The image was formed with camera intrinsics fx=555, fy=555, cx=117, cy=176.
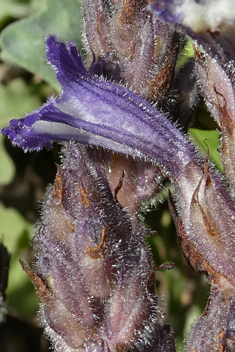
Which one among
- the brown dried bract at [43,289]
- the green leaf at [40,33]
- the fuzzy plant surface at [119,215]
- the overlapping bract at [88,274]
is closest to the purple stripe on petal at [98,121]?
the fuzzy plant surface at [119,215]

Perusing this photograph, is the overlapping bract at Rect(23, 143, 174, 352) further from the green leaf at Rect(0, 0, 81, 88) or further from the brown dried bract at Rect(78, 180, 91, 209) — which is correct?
the green leaf at Rect(0, 0, 81, 88)

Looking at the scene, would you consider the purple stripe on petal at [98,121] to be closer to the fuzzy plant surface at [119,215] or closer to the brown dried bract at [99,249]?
the fuzzy plant surface at [119,215]

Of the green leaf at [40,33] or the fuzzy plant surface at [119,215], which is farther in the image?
the green leaf at [40,33]

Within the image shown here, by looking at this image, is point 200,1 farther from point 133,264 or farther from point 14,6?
point 14,6

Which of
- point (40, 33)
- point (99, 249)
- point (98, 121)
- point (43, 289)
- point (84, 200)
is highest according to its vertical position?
point (40, 33)

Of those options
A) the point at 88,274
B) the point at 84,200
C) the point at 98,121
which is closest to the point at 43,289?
the point at 88,274

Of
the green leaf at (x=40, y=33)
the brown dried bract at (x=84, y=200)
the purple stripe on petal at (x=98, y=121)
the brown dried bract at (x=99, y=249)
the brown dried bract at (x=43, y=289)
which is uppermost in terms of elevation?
the green leaf at (x=40, y=33)

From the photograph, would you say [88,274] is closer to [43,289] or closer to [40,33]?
[43,289]
